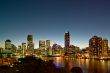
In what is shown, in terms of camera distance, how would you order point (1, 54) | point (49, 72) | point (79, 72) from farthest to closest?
point (1, 54)
point (79, 72)
point (49, 72)

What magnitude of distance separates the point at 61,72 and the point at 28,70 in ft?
53.7

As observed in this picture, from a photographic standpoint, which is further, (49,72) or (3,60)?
(3,60)

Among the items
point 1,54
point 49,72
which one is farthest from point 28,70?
point 1,54

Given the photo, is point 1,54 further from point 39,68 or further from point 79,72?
point 39,68

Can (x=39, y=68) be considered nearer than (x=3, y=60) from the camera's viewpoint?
Yes

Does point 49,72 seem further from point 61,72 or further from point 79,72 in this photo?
point 79,72

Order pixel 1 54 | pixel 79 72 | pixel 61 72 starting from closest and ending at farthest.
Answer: pixel 61 72, pixel 79 72, pixel 1 54

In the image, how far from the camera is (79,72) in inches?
2114

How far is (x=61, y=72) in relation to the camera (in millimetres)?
49750

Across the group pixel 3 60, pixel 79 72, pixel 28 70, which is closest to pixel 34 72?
pixel 28 70

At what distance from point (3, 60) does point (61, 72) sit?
59456mm

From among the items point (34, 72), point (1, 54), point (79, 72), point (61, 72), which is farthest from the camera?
point (1, 54)

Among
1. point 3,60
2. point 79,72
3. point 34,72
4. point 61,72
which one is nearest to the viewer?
point 34,72

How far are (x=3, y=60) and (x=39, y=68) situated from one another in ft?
233
